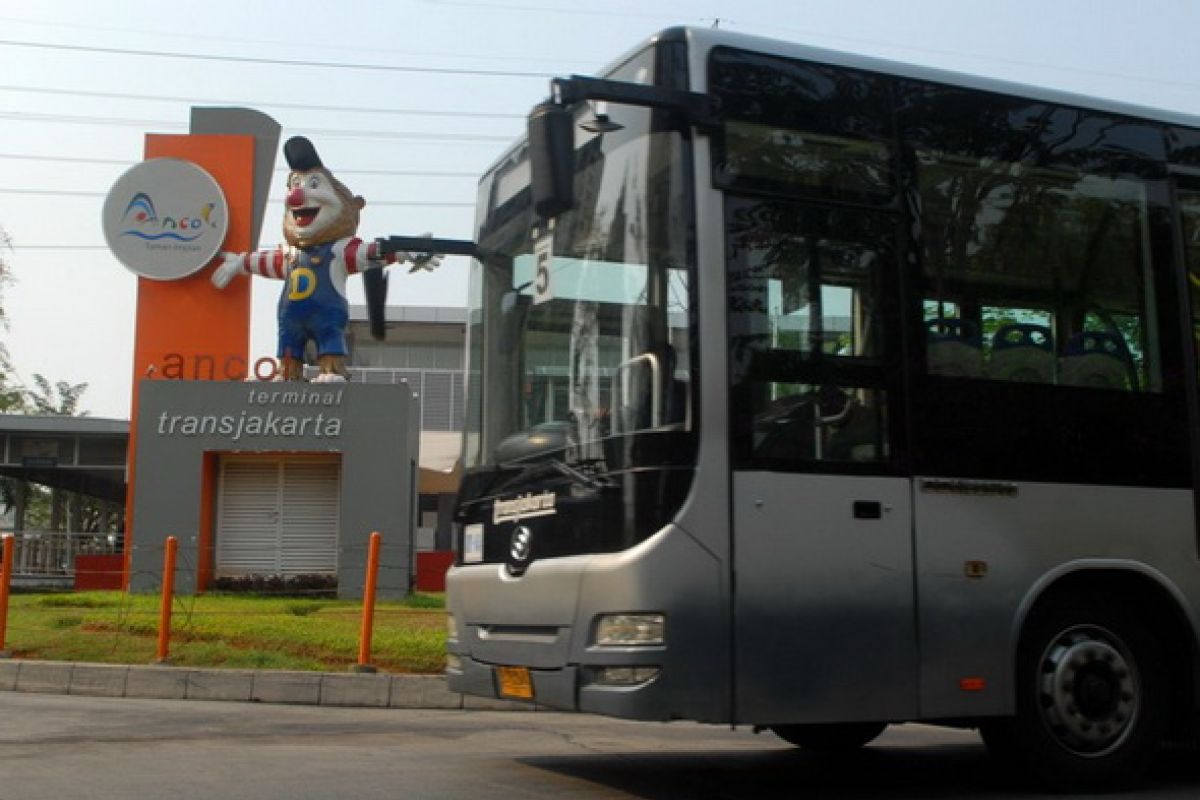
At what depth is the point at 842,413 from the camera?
6113mm

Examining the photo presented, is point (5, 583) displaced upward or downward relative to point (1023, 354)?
downward

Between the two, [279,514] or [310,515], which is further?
[310,515]

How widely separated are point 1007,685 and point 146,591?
14683 mm

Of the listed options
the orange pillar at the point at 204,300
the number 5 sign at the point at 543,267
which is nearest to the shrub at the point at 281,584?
the orange pillar at the point at 204,300

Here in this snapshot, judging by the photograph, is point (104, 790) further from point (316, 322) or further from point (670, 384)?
point (316, 322)

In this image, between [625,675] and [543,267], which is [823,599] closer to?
[625,675]

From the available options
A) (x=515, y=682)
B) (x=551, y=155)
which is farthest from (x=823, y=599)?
(x=551, y=155)

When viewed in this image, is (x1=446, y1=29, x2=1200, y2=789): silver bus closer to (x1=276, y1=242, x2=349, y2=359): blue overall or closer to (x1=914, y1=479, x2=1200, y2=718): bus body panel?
(x1=914, y1=479, x2=1200, y2=718): bus body panel

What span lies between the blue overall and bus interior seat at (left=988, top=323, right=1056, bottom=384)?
19.5 meters

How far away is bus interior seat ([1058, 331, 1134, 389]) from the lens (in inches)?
262

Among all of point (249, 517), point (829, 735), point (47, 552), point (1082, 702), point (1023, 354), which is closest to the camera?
point (1082, 702)

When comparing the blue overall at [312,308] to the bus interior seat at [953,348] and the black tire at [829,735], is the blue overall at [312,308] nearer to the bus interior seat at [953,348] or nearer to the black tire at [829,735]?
the black tire at [829,735]

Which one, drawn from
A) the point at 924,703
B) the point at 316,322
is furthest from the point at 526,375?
the point at 316,322

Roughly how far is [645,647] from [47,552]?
96.7 ft
